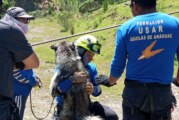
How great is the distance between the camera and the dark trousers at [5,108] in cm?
286

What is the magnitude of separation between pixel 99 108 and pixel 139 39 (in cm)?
94

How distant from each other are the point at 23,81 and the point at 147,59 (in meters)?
1.59

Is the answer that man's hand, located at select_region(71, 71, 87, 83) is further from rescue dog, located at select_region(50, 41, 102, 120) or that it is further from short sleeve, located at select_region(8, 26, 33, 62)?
short sleeve, located at select_region(8, 26, 33, 62)

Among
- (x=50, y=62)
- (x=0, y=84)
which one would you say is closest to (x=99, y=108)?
(x=0, y=84)

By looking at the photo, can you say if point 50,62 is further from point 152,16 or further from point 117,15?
point 152,16

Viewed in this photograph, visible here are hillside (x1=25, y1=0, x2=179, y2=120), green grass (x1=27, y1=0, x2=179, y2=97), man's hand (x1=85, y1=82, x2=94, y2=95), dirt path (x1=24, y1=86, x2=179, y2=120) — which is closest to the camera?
man's hand (x1=85, y1=82, x2=94, y2=95)

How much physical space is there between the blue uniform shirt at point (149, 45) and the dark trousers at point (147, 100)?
6cm

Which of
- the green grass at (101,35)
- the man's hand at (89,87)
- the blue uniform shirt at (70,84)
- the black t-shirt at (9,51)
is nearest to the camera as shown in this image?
the black t-shirt at (9,51)

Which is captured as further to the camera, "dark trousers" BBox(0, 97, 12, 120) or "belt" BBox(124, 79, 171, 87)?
"belt" BBox(124, 79, 171, 87)

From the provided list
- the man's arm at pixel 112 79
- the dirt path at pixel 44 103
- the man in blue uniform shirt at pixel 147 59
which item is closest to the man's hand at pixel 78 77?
the man's arm at pixel 112 79

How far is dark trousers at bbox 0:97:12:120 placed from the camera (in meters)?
2.86

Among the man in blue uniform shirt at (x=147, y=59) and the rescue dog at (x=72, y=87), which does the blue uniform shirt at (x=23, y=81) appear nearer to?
the rescue dog at (x=72, y=87)

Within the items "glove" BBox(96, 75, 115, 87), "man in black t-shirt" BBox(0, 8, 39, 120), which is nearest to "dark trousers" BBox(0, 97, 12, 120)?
"man in black t-shirt" BBox(0, 8, 39, 120)

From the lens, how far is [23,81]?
4391 millimetres
